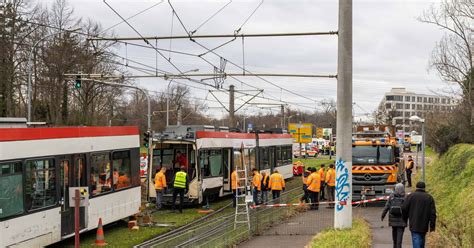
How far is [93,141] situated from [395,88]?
169231mm

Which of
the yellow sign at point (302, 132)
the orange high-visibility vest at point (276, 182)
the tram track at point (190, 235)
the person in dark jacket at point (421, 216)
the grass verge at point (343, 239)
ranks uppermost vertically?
the yellow sign at point (302, 132)

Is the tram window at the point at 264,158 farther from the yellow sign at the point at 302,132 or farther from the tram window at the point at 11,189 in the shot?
the tram window at the point at 11,189

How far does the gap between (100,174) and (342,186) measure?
6.62m

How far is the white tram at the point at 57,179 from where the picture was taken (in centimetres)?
1224

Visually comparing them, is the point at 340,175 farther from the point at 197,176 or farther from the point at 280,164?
the point at 280,164

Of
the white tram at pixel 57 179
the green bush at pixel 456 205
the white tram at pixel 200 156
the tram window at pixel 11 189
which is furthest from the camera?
the white tram at pixel 200 156

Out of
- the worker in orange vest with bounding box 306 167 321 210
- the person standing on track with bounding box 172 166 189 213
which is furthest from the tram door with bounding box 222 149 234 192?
the worker in orange vest with bounding box 306 167 321 210

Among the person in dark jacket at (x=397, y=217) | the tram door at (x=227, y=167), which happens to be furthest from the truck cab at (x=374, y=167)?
the person in dark jacket at (x=397, y=217)

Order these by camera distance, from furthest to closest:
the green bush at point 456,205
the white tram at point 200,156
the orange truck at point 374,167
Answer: the orange truck at point 374,167 → the white tram at point 200,156 → the green bush at point 456,205

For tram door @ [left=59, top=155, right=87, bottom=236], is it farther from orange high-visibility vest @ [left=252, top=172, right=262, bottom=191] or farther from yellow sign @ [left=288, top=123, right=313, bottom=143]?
yellow sign @ [left=288, top=123, right=313, bottom=143]

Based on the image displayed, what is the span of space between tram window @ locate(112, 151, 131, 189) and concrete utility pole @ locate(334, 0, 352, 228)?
6.68 metres

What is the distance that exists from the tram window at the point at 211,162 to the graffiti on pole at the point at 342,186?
924cm

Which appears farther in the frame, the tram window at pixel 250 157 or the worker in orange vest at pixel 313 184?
the tram window at pixel 250 157

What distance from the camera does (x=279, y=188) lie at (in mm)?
22688
